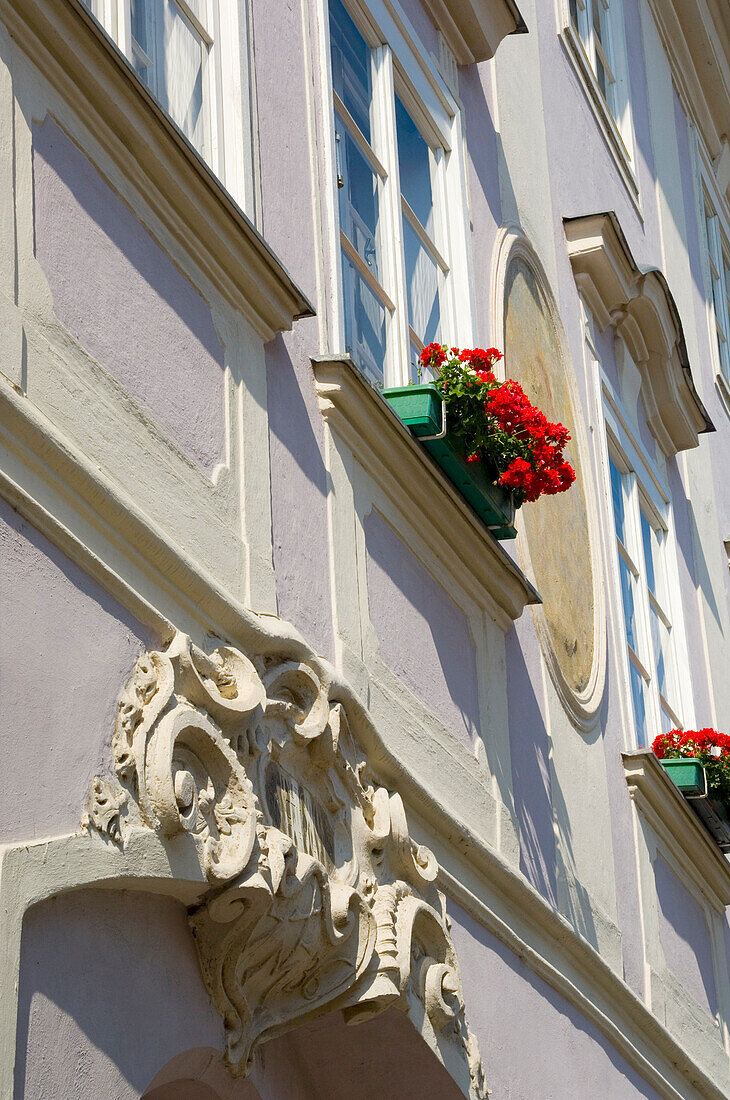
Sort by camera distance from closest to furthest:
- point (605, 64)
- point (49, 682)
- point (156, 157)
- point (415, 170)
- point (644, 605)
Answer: point (49, 682)
point (156, 157)
point (415, 170)
point (644, 605)
point (605, 64)

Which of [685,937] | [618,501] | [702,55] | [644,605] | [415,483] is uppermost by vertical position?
[702,55]

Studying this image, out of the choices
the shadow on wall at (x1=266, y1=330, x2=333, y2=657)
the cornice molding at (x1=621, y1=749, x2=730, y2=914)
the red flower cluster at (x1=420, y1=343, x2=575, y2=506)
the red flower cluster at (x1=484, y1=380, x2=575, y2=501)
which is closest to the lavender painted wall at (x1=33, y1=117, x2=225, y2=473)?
the shadow on wall at (x1=266, y1=330, x2=333, y2=657)

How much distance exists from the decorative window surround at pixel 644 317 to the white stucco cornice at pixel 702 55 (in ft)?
12.4

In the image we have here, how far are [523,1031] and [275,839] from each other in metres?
2.30

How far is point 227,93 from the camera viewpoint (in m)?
5.48

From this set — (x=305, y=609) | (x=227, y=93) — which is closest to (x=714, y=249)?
(x=227, y=93)

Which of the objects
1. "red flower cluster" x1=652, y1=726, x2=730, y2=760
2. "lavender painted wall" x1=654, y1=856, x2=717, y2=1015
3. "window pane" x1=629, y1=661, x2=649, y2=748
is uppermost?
"window pane" x1=629, y1=661, x2=649, y2=748

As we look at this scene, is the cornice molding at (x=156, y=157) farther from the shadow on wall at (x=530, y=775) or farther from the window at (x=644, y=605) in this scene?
the window at (x=644, y=605)

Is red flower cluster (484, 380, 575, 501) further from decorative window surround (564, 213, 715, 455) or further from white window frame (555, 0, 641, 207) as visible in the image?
white window frame (555, 0, 641, 207)

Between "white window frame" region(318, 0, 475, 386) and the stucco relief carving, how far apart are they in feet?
4.63

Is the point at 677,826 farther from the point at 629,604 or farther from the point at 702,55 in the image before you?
the point at 702,55

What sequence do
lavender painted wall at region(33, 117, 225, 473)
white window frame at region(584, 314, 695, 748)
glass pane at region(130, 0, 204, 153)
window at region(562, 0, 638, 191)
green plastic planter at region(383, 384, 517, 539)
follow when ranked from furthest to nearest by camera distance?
1. window at region(562, 0, 638, 191)
2. white window frame at region(584, 314, 695, 748)
3. green plastic planter at region(383, 384, 517, 539)
4. glass pane at region(130, 0, 204, 153)
5. lavender painted wall at region(33, 117, 225, 473)

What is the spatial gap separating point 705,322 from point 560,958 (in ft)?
26.3

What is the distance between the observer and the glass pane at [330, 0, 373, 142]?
6.59m
